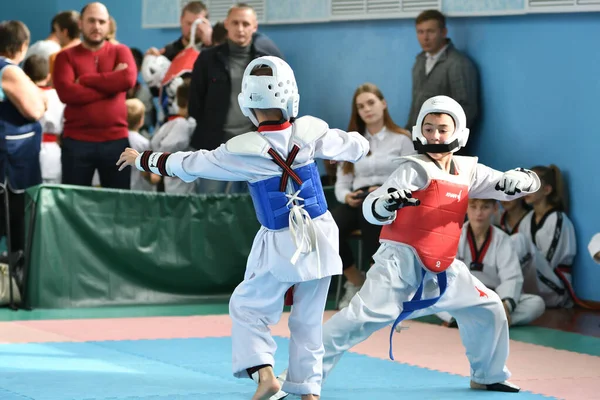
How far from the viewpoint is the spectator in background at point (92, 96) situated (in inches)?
334

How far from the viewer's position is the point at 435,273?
17.3 feet

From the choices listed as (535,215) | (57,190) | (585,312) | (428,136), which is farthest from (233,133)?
(428,136)

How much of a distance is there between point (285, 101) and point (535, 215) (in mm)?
4365

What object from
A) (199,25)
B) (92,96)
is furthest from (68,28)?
(92,96)

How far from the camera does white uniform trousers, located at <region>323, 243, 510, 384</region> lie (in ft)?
17.1

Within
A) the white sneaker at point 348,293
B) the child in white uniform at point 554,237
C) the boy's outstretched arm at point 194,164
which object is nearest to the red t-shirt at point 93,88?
the white sneaker at point 348,293

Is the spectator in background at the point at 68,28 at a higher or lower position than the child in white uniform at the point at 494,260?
higher

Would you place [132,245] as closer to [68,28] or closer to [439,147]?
[68,28]

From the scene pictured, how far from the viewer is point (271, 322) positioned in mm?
5059

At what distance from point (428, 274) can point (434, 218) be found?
265 mm

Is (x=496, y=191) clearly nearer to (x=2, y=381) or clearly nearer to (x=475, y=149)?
(x=2, y=381)

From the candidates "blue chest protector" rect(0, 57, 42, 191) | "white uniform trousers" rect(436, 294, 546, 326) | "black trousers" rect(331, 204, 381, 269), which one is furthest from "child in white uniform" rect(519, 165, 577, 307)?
"blue chest protector" rect(0, 57, 42, 191)

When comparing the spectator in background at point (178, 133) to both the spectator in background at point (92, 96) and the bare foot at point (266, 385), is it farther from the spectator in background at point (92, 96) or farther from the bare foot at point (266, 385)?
the bare foot at point (266, 385)

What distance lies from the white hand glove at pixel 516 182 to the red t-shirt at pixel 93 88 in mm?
4047
